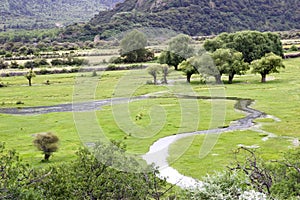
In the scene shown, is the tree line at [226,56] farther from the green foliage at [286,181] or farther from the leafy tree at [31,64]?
the green foliage at [286,181]

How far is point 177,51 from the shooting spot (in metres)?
95.7

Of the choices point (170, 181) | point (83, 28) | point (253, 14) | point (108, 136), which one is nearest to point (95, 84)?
point (108, 136)

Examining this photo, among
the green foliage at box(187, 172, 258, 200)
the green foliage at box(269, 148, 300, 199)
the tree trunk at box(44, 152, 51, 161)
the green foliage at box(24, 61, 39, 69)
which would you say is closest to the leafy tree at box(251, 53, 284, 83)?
the tree trunk at box(44, 152, 51, 161)

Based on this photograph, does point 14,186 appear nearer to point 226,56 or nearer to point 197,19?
point 226,56

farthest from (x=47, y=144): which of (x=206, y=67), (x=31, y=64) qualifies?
(x=31, y=64)

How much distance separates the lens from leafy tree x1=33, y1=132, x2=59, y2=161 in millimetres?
32938

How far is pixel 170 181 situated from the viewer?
2744 cm

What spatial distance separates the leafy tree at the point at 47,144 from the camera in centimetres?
3294

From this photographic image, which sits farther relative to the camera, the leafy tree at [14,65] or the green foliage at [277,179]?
the leafy tree at [14,65]

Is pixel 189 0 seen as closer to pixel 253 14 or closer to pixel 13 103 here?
pixel 253 14

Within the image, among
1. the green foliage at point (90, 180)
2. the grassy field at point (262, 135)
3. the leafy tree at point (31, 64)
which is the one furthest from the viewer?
the leafy tree at point (31, 64)

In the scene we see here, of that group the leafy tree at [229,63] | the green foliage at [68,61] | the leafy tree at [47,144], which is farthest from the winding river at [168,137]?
the green foliage at [68,61]

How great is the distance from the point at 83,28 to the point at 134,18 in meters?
23.7

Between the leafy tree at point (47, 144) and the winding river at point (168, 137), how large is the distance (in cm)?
641
